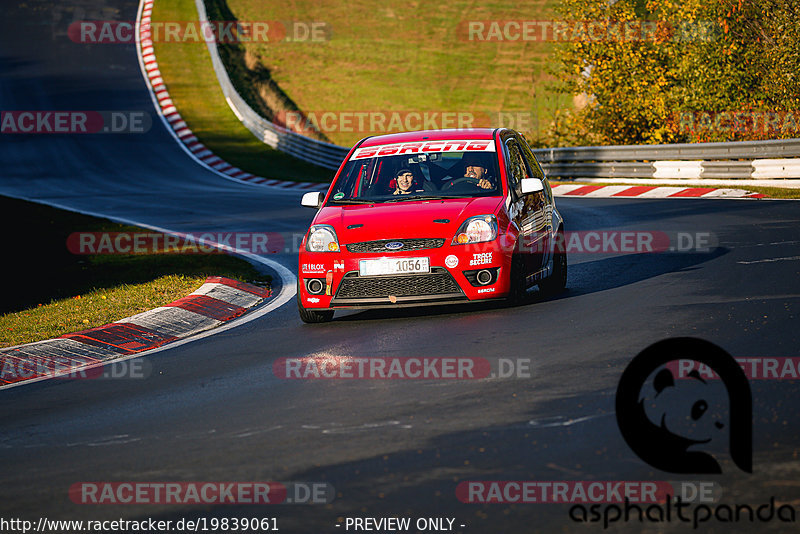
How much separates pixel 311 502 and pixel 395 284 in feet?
15.4

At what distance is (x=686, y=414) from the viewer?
571 centimetres

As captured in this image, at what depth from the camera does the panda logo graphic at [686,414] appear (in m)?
5.11

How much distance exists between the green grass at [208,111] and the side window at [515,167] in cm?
1944

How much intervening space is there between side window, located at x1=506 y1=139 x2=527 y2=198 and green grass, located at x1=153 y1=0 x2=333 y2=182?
1944 centimetres

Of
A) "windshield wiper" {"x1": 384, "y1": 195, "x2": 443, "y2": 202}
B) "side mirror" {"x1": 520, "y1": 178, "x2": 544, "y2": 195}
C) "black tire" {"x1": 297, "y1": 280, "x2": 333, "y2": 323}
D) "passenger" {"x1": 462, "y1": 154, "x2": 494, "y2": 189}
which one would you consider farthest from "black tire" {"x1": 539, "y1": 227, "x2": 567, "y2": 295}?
"black tire" {"x1": 297, "y1": 280, "x2": 333, "y2": 323}

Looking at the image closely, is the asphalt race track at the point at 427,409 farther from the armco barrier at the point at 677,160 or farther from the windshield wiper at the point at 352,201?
the armco barrier at the point at 677,160

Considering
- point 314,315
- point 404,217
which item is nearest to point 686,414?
point 404,217

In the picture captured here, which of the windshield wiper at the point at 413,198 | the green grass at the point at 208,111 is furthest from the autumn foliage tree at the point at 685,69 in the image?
the windshield wiper at the point at 413,198

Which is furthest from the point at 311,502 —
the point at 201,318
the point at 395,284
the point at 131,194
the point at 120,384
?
the point at 131,194

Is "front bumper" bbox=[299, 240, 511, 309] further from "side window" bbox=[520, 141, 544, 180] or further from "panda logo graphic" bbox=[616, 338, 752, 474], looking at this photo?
"panda logo graphic" bbox=[616, 338, 752, 474]

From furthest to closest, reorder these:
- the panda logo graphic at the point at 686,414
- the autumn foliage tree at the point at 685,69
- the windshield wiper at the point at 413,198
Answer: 1. the autumn foliage tree at the point at 685,69
2. the windshield wiper at the point at 413,198
3. the panda logo graphic at the point at 686,414

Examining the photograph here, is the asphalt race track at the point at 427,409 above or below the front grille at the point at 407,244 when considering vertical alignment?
below

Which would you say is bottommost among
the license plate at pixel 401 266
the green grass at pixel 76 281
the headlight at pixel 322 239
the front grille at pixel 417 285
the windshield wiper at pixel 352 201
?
the green grass at pixel 76 281

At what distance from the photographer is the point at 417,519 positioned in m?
4.51
